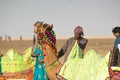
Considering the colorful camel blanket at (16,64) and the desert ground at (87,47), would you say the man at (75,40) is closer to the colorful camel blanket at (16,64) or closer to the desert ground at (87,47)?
the colorful camel blanket at (16,64)

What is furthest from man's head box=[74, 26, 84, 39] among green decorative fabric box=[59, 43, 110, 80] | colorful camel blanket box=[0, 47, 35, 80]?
green decorative fabric box=[59, 43, 110, 80]

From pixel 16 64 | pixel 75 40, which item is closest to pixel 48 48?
pixel 16 64

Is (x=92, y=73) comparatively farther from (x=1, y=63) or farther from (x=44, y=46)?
(x=1, y=63)

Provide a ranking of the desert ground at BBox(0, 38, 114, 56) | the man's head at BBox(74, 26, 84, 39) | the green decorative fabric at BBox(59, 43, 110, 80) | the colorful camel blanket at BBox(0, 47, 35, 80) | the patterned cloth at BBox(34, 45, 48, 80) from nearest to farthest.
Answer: the green decorative fabric at BBox(59, 43, 110, 80) → the patterned cloth at BBox(34, 45, 48, 80) → the colorful camel blanket at BBox(0, 47, 35, 80) → the man's head at BBox(74, 26, 84, 39) → the desert ground at BBox(0, 38, 114, 56)

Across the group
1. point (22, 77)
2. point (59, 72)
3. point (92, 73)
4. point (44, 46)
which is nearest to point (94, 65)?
point (92, 73)

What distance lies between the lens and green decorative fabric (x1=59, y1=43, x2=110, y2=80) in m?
7.54

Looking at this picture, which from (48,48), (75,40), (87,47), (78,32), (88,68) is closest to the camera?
(88,68)

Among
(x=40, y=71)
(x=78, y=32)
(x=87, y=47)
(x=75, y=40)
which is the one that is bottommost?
(x=87, y=47)

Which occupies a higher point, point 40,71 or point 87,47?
point 40,71

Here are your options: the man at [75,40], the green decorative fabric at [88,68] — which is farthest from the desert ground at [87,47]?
the green decorative fabric at [88,68]

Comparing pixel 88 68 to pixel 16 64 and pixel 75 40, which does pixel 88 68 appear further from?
pixel 75 40

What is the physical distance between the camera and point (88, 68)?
26.0 feet

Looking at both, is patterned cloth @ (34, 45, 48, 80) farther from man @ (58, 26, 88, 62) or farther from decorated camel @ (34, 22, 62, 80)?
man @ (58, 26, 88, 62)

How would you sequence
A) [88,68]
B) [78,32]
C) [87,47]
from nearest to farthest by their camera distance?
[88,68] < [78,32] < [87,47]
